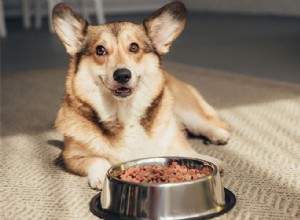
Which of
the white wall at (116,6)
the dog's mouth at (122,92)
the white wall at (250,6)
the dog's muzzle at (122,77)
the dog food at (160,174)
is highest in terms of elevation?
the dog's muzzle at (122,77)

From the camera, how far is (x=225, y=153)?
1.90 m

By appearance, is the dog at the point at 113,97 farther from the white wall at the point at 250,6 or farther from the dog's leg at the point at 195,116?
the white wall at the point at 250,6

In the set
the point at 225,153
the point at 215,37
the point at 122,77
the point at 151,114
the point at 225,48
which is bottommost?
the point at 215,37

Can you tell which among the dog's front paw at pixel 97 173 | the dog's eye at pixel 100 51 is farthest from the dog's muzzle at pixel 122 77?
the dog's front paw at pixel 97 173

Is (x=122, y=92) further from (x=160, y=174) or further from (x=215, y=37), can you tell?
(x=215, y=37)

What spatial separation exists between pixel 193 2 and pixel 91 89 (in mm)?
7621

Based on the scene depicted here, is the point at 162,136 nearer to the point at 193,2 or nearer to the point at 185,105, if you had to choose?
the point at 185,105

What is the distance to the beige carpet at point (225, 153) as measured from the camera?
4.57ft

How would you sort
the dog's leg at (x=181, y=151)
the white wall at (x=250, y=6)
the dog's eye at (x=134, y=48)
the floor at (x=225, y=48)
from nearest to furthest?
1. the dog's eye at (x=134, y=48)
2. the dog's leg at (x=181, y=151)
3. the floor at (x=225, y=48)
4. the white wall at (x=250, y=6)

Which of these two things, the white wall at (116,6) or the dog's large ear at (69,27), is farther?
the white wall at (116,6)

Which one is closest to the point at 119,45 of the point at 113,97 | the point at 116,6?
the point at 113,97

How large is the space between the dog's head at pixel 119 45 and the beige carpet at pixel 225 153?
12.4 inches

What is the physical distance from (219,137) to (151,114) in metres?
0.43

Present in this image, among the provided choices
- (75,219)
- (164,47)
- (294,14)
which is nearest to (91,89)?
(164,47)
